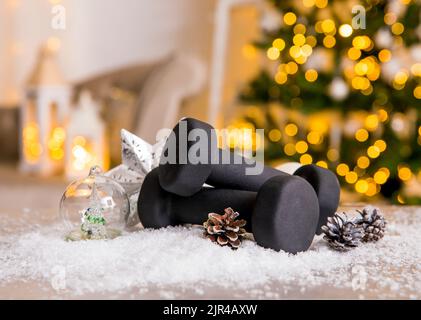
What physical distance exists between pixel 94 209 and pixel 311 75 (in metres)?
1.50

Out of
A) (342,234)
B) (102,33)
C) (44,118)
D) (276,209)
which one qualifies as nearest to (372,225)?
(342,234)

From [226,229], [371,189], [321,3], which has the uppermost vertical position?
[321,3]

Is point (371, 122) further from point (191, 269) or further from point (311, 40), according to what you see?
point (191, 269)

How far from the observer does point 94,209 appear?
0.84m

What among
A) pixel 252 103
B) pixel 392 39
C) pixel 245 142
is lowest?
pixel 245 142

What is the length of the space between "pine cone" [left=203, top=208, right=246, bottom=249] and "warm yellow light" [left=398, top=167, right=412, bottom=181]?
1.48 meters

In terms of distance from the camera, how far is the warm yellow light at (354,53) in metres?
2.15

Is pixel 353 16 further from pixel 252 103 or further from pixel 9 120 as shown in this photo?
pixel 9 120

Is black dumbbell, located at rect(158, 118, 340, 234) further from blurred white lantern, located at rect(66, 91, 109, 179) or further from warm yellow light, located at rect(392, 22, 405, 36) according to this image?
blurred white lantern, located at rect(66, 91, 109, 179)

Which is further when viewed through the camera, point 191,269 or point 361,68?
point 361,68

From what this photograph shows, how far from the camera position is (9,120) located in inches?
108

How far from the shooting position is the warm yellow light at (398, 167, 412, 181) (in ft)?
6.93

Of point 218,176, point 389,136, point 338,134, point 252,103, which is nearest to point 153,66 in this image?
point 252,103
